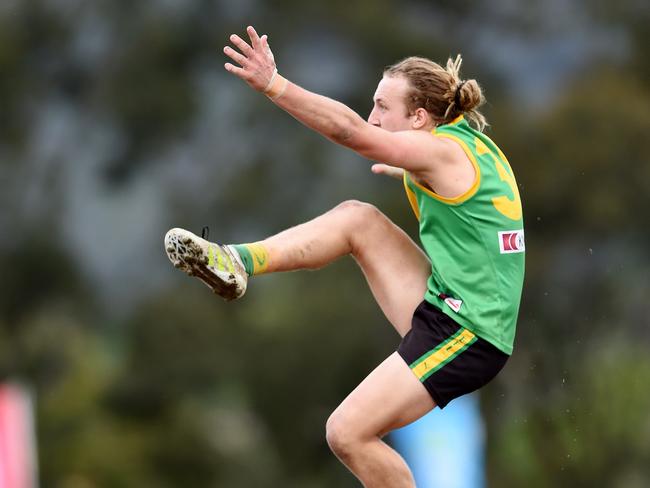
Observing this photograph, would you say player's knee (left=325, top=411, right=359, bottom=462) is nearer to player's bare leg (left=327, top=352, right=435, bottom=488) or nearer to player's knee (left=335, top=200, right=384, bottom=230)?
player's bare leg (left=327, top=352, right=435, bottom=488)

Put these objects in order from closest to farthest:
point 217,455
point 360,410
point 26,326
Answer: point 360,410, point 217,455, point 26,326

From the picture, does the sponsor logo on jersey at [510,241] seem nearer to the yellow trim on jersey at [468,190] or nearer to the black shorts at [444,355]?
the yellow trim on jersey at [468,190]

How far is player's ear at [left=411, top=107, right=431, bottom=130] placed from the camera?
295 inches

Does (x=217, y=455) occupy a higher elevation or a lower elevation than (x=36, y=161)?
lower

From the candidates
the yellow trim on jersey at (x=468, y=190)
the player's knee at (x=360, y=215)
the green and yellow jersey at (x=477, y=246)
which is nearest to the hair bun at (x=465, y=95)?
the green and yellow jersey at (x=477, y=246)

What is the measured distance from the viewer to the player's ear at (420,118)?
7.50 m

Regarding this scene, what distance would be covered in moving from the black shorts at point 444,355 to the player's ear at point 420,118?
2.78ft

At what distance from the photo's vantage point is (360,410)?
7.20m

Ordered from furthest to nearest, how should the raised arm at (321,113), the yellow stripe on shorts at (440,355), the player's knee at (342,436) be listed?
1. the yellow stripe on shorts at (440,355)
2. the player's knee at (342,436)
3. the raised arm at (321,113)

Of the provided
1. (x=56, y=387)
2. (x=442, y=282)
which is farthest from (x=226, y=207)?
(x=442, y=282)

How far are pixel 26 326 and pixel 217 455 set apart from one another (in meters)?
5.00

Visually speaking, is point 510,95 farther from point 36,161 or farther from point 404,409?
point 404,409

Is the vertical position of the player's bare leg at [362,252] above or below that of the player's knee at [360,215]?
below

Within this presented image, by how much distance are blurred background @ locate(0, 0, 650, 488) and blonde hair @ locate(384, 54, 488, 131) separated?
38.2 feet
